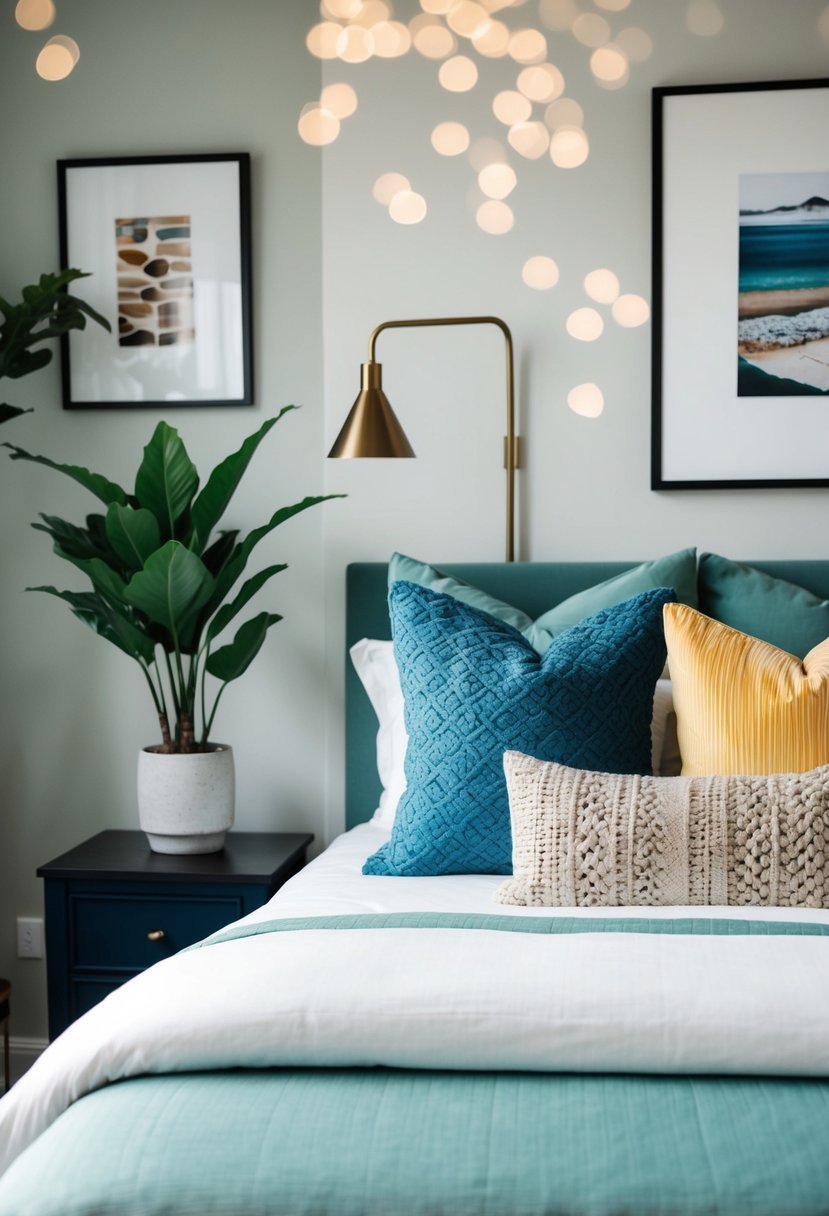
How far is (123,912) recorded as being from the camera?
8.24ft

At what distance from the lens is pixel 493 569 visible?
105 inches

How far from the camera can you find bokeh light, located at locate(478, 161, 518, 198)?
2.73m

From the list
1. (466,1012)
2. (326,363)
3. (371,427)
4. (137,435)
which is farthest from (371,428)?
(466,1012)

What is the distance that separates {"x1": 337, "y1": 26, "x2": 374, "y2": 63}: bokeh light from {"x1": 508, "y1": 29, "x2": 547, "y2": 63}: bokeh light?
320mm

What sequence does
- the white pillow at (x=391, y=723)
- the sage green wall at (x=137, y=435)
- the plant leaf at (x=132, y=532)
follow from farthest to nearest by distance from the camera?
1. the sage green wall at (x=137, y=435)
2. the plant leaf at (x=132, y=532)
3. the white pillow at (x=391, y=723)

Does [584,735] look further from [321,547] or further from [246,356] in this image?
[246,356]

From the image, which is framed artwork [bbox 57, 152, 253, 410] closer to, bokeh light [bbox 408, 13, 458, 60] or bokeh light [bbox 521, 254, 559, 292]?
bokeh light [bbox 408, 13, 458, 60]

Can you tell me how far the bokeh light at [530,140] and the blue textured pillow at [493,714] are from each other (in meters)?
1.13

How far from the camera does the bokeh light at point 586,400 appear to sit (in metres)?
2.74

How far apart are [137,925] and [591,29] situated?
2172 mm

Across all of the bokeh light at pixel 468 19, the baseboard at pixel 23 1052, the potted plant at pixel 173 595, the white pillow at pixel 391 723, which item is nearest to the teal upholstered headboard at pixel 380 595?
the white pillow at pixel 391 723

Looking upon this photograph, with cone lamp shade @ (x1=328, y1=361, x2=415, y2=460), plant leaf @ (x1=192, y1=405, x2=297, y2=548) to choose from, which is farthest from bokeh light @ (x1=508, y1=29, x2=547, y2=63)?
plant leaf @ (x1=192, y1=405, x2=297, y2=548)

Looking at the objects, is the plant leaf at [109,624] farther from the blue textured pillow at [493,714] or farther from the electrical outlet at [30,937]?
the electrical outlet at [30,937]

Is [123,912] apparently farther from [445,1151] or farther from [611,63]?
[611,63]
